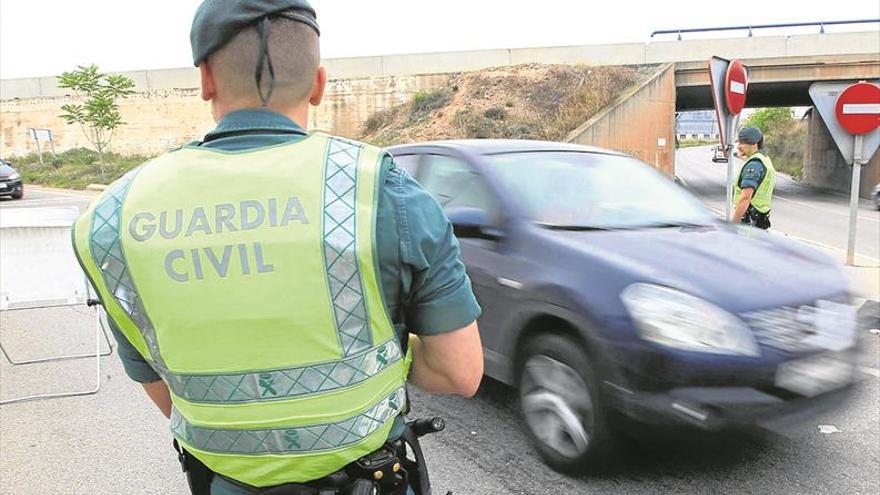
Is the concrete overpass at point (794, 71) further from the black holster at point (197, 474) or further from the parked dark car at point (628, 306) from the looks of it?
the black holster at point (197, 474)

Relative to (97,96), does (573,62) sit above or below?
above

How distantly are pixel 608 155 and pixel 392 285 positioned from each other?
3679 millimetres

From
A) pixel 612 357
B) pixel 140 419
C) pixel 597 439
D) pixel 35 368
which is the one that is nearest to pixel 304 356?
pixel 612 357

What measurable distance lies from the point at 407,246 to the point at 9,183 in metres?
26.2

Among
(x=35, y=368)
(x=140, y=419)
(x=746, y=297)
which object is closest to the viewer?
(x=746, y=297)

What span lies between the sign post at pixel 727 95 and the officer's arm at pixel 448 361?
6737 millimetres

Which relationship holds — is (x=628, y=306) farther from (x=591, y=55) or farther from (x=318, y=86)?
(x=591, y=55)

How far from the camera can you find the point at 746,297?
2818 millimetres

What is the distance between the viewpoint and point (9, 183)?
881 inches

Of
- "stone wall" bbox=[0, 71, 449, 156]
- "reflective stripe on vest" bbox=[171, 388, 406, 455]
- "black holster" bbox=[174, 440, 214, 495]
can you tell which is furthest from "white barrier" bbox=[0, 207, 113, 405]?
"stone wall" bbox=[0, 71, 449, 156]

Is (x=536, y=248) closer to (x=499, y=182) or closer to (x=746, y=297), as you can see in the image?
(x=499, y=182)

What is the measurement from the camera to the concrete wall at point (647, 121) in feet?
90.2

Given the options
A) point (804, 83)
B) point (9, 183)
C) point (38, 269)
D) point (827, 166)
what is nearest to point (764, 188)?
point (38, 269)

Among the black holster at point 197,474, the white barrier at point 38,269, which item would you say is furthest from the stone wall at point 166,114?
the black holster at point 197,474
